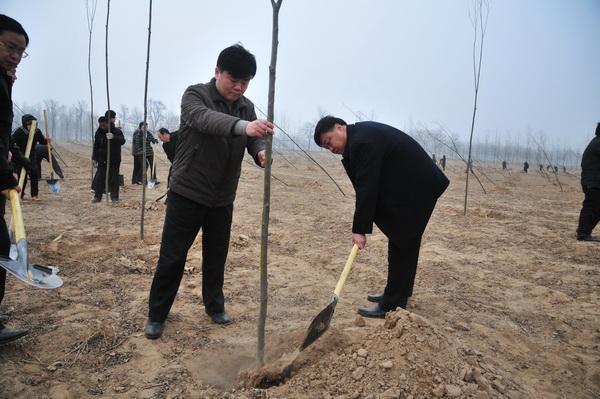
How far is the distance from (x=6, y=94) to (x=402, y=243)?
261cm

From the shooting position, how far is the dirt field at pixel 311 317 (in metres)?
1.90

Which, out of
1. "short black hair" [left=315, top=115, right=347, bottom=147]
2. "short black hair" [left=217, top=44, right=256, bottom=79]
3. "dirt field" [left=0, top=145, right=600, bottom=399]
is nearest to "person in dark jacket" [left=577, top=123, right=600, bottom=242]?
"dirt field" [left=0, top=145, right=600, bottom=399]

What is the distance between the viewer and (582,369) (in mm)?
2330

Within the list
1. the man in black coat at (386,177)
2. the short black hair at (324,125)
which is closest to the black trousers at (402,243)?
the man in black coat at (386,177)

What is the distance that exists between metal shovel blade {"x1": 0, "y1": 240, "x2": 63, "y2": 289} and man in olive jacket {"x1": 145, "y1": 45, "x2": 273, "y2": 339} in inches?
23.3

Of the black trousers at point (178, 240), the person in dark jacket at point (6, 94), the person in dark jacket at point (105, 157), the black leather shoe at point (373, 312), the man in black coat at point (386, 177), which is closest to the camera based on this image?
the person in dark jacket at point (6, 94)

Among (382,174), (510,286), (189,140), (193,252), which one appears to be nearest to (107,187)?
(193,252)

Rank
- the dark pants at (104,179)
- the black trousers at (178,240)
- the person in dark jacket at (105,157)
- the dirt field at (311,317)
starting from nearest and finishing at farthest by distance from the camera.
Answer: the dirt field at (311,317)
the black trousers at (178,240)
the person in dark jacket at (105,157)
the dark pants at (104,179)

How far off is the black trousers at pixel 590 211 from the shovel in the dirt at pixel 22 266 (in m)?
6.35

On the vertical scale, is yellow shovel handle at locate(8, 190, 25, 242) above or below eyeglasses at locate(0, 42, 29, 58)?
below

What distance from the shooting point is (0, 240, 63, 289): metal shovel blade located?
6.31ft

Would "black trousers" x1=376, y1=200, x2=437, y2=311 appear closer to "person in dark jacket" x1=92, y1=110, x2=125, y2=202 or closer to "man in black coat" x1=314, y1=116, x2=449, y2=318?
"man in black coat" x1=314, y1=116, x2=449, y2=318

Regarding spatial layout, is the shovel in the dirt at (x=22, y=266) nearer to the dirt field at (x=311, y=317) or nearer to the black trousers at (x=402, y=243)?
the dirt field at (x=311, y=317)

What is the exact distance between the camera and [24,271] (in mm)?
2004
